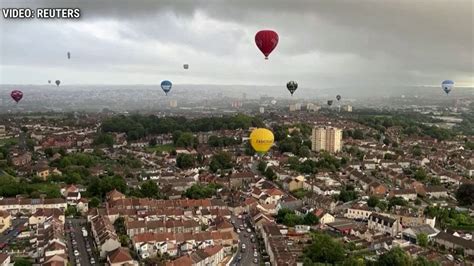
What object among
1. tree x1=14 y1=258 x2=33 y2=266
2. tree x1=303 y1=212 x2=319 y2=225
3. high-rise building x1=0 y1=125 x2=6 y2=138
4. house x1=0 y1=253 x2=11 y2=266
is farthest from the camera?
high-rise building x1=0 y1=125 x2=6 y2=138

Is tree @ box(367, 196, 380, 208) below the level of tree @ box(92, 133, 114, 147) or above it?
below

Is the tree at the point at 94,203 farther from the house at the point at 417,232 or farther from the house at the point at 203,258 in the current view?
the house at the point at 417,232

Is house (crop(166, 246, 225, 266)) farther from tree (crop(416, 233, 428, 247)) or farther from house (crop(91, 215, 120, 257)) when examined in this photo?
tree (crop(416, 233, 428, 247))

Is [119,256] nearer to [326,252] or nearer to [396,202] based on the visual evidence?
[326,252]

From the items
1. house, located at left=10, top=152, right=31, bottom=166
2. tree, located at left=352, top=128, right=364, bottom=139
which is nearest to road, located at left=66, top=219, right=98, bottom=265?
house, located at left=10, top=152, right=31, bottom=166

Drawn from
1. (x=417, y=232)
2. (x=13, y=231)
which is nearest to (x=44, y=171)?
(x=13, y=231)

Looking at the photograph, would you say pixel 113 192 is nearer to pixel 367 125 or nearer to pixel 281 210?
pixel 281 210
